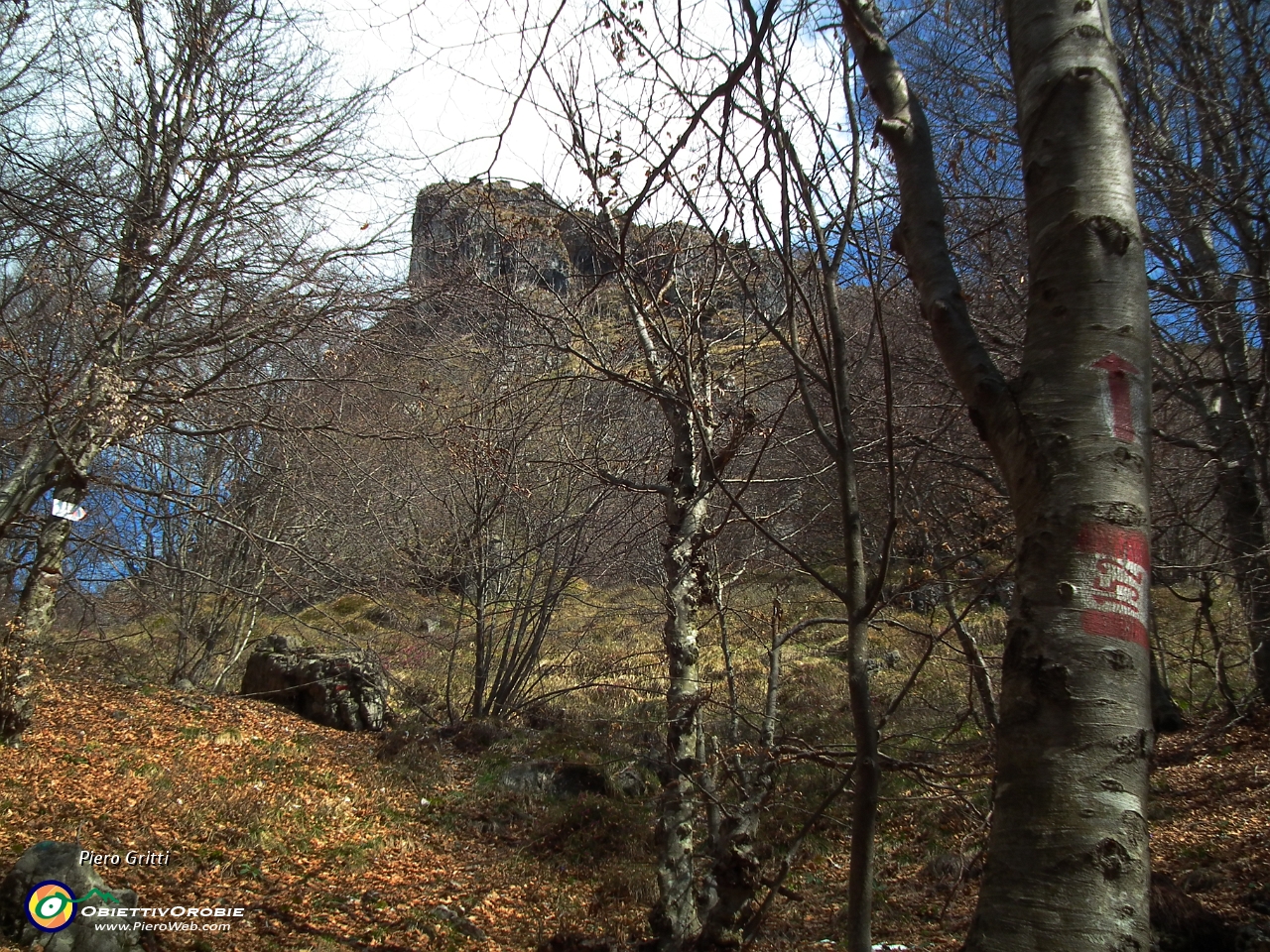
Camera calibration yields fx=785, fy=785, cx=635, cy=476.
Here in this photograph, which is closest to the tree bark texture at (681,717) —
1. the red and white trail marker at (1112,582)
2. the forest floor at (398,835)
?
the forest floor at (398,835)

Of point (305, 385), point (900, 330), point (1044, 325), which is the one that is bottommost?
point (1044, 325)

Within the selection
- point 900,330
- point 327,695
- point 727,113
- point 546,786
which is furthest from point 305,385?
point 727,113

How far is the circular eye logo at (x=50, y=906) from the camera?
13.0 feet

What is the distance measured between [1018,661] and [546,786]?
833 centimetres

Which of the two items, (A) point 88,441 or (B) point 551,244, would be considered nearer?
(B) point 551,244

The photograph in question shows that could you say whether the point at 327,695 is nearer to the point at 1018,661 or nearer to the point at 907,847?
the point at 907,847

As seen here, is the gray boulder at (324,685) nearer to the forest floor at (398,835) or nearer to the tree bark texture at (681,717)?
the forest floor at (398,835)

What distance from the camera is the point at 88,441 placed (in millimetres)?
6410

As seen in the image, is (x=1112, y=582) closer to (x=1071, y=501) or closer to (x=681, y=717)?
(x=1071, y=501)

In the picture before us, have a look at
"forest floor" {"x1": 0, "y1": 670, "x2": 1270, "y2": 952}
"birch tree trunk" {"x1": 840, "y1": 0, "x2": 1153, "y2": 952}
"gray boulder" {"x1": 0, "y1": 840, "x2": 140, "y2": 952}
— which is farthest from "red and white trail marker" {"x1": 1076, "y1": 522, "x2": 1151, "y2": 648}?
"gray boulder" {"x1": 0, "y1": 840, "x2": 140, "y2": 952}

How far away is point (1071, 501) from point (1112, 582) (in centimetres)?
12

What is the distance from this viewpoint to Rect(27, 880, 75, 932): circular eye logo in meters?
3.95

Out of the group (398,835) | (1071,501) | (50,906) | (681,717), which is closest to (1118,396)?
(1071,501)

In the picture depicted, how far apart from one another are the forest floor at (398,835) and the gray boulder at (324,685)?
0.70 metres
